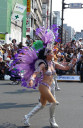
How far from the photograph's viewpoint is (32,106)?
→ 7.33 meters

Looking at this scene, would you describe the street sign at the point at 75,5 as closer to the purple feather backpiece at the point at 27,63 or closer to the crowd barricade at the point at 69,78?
the crowd barricade at the point at 69,78

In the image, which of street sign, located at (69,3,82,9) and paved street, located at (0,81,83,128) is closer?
paved street, located at (0,81,83,128)

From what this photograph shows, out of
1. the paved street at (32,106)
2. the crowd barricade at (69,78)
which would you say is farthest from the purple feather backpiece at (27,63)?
the crowd barricade at (69,78)

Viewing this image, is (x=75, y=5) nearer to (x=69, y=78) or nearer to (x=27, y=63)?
(x=69, y=78)

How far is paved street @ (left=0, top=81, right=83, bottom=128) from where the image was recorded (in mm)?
5637

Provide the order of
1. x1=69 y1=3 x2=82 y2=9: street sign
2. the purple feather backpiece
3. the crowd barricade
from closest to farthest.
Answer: the purple feather backpiece, the crowd barricade, x1=69 y1=3 x2=82 y2=9: street sign

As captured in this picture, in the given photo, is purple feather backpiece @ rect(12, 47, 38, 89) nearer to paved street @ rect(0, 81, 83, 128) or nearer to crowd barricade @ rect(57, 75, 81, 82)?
paved street @ rect(0, 81, 83, 128)

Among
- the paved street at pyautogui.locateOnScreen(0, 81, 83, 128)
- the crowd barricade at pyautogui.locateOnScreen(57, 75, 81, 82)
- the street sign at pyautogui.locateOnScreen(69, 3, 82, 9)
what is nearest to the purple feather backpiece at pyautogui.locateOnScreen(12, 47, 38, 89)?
the paved street at pyautogui.locateOnScreen(0, 81, 83, 128)

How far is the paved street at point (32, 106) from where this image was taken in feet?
18.5

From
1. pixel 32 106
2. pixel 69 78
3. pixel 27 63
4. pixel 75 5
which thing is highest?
pixel 75 5

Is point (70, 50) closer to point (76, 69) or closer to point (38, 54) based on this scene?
point (76, 69)

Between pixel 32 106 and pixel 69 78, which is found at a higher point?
pixel 32 106

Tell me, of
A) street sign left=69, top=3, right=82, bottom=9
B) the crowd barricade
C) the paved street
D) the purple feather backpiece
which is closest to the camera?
the purple feather backpiece

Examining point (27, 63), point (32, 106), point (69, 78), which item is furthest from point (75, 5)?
point (27, 63)
